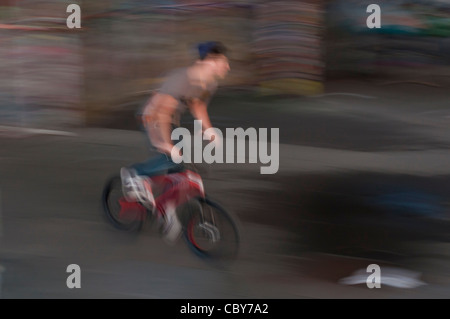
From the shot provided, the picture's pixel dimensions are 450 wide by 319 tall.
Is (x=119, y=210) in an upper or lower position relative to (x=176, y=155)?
lower

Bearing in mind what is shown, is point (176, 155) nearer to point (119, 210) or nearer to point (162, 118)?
point (162, 118)

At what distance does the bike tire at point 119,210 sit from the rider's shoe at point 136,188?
14 cm

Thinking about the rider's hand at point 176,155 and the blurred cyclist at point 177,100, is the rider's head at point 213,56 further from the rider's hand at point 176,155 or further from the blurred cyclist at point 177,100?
the rider's hand at point 176,155

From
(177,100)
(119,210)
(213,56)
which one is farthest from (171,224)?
(213,56)

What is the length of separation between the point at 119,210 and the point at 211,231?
46.8 inches

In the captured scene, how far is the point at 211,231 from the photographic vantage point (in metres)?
5.74

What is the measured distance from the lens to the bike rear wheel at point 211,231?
5684 millimetres

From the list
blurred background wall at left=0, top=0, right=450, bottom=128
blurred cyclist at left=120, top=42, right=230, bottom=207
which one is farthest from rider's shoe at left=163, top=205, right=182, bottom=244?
blurred background wall at left=0, top=0, right=450, bottom=128

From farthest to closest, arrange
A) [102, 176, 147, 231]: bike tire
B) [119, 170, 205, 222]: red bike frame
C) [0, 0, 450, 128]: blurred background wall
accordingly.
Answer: [0, 0, 450, 128]: blurred background wall
[102, 176, 147, 231]: bike tire
[119, 170, 205, 222]: red bike frame

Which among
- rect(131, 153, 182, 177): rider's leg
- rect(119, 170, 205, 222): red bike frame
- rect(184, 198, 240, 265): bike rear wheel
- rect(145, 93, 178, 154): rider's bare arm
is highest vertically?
rect(145, 93, 178, 154): rider's bare arm

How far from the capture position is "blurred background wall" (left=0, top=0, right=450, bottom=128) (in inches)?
371

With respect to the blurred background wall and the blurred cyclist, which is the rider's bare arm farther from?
the blurred background wall

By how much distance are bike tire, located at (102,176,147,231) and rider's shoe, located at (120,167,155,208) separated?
140 millimetres
